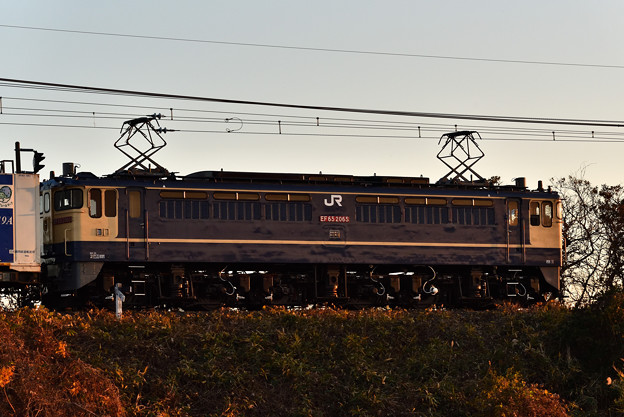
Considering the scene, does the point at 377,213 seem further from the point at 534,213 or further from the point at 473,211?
the point at 534,213

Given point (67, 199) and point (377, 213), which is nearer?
point (67, 199)

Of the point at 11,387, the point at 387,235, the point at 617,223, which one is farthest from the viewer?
the point at 617,223

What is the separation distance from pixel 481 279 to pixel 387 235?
4050 millimetres

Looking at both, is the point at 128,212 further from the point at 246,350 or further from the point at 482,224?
the point at 482,224

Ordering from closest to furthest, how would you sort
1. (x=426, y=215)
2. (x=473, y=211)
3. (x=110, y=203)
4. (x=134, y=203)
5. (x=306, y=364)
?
1. (x=306, y=364)
2. (x=110, y=203)
3. (x=134, y=203)
4. (x=426, y=215)
5. (x=473, y=211)

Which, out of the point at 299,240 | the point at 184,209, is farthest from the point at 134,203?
the point at 299,240

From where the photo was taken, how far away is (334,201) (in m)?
33.5

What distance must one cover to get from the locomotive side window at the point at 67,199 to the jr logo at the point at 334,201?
26.0ft

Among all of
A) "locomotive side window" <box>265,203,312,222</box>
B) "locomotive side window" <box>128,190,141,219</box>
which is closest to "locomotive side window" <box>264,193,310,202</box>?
"locomotive side window" <box>265,203,312,222</box>

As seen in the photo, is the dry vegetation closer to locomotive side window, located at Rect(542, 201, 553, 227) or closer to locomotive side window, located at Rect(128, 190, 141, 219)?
locomotive side window, located at Rect(128, 190, 141, 219)

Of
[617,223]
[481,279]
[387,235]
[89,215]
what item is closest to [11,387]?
[89,215]

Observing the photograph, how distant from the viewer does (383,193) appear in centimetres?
3419

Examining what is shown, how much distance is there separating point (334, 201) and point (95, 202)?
7.78 m

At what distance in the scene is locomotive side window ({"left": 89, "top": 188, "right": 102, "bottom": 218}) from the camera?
101 ft
